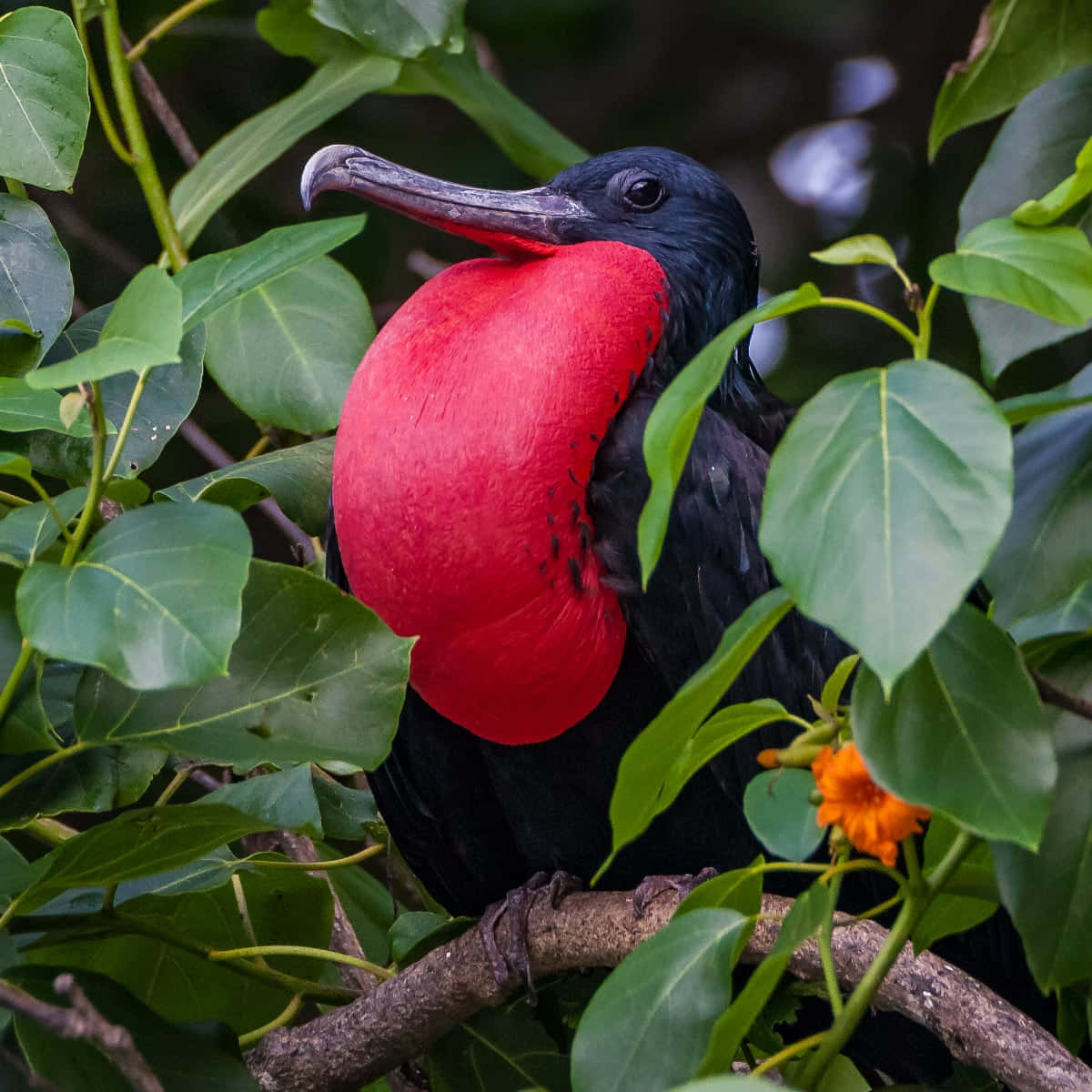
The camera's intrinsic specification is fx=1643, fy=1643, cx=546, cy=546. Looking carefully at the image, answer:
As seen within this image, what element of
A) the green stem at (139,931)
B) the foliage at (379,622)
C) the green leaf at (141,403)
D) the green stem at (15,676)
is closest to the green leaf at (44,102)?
the foliage at (379,622)

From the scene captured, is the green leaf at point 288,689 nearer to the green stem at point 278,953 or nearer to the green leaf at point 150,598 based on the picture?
the green leaf at point 150,598

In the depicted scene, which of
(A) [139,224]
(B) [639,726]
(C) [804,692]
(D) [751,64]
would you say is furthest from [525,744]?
(D) [751,64]

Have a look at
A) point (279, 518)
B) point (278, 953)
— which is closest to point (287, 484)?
point (278, 953)

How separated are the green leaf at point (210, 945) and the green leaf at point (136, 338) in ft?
1.54

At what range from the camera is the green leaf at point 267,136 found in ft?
4.24

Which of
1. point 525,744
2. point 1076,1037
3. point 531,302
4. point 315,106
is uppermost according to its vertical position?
point 315,106

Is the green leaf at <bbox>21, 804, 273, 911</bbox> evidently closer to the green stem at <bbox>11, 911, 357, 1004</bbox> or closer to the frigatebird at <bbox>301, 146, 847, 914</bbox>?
the green stem at <bbox>11, 911, 357, 1004</bbox>

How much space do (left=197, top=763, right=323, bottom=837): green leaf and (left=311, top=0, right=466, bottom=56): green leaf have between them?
0.56 meters

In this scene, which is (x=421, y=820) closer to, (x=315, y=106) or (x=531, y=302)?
(x=531, y=302)

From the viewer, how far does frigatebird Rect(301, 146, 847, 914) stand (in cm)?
108

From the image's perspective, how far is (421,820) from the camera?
1.41 metres

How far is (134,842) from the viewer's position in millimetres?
918

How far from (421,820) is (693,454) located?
417 mm

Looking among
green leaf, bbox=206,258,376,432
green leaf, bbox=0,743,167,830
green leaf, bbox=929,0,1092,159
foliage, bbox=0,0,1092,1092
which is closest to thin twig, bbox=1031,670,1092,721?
foliage, bbox=0,0,1092,1092
